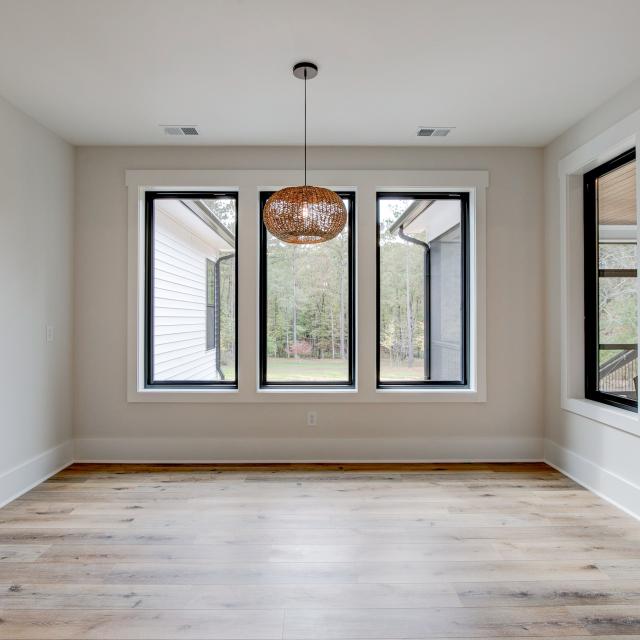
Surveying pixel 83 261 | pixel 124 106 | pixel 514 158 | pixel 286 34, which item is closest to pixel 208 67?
pixel 286 34

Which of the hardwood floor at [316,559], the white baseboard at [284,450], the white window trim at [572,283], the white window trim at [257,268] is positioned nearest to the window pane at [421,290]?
the white window trim at [257,268]

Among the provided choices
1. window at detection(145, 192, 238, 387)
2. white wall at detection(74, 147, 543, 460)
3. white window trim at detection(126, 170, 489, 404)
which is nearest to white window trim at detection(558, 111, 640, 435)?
white wall at detection(74, 147, 543, 460)

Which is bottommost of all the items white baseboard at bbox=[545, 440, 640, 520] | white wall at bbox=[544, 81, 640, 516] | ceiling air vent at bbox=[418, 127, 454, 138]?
white baseboard at bbox=[545, 440, 640, 520]

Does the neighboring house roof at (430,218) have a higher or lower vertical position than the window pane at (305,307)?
higher

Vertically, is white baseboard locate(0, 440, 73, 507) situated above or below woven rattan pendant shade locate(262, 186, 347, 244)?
below

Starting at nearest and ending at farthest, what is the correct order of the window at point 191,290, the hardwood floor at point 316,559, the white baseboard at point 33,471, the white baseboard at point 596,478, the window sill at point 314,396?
the hardwood floor at point 316,559
the white baseboard at point 596,478
the white baseboard at point 33,471
the window sill at point 314,396
the window at point 191,290

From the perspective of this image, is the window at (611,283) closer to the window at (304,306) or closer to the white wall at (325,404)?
the white wall at (325,404)

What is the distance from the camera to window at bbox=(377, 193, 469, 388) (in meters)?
4.12

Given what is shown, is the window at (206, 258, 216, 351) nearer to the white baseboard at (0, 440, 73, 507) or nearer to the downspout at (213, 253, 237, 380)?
the downspout at (213, 253, 237, 380)

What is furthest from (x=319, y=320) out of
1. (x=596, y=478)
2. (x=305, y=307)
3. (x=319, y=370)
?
(x=596, y=478)

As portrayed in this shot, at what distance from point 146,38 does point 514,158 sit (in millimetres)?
2969

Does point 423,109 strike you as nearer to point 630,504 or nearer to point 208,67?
point 208,67

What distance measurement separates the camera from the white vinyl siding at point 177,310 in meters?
4.15

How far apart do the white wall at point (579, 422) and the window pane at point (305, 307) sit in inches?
65.6
